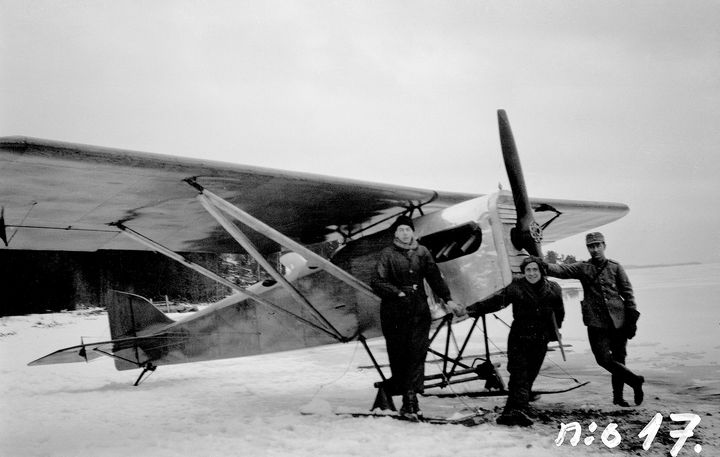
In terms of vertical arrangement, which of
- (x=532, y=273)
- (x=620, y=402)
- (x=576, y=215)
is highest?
(x=576, y=215)

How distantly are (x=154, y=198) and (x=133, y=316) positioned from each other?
3296 mm

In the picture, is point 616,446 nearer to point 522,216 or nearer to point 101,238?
point 522,216

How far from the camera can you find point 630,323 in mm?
4617

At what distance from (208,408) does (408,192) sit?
11.0 ft

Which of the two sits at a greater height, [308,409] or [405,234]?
[405,234]

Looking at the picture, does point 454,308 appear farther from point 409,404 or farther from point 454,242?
point 409,404

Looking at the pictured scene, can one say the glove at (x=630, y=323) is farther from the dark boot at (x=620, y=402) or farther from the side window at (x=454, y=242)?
the side window at (x=454, y=242)

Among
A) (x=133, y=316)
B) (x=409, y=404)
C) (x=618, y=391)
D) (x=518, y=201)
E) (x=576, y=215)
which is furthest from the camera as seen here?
(x=576, y=215)

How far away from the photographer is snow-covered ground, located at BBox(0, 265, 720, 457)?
3.62 m

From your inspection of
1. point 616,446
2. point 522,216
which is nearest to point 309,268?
point 522,216

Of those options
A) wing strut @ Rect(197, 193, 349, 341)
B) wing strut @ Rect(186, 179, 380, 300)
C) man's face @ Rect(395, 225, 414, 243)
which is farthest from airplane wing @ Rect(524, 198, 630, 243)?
wing strut @ Rect(197, 193, 349, 341)

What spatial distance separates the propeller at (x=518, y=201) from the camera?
179 inches

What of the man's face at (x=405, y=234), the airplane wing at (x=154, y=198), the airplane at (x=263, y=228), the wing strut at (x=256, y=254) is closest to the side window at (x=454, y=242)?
the airplane at (x=263, y=228)

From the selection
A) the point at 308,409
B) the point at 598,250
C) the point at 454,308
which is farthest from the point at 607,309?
the point at 308,409
